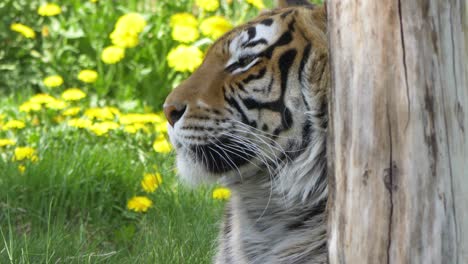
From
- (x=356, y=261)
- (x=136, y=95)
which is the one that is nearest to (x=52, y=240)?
(x=356, y=261)

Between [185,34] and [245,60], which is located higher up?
[185,34]

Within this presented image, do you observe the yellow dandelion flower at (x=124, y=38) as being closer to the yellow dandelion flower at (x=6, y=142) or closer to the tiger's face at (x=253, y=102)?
the yellow dandelion flower at (x=6, y=142)

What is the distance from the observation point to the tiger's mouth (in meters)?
3.59

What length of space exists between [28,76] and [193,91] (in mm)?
3776

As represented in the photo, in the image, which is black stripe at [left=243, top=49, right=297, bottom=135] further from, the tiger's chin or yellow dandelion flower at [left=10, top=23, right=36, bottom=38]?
yellow dandelion flower at [left=10, top=23, right=36, bottom=38]

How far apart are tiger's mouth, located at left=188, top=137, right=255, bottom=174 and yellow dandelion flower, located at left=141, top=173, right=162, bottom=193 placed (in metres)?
1.36

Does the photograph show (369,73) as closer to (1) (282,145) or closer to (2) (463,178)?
(2) (463,178)

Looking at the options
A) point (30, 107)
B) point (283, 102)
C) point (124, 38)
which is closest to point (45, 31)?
point (124, 38)

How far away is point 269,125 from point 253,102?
0.11m

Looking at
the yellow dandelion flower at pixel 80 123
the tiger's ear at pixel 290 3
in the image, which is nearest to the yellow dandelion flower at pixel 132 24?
the yellow dandelion flower at pixel 80 123

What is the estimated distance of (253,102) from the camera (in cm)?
359

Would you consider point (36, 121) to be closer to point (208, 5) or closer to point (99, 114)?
point (99, 114)

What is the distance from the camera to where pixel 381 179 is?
2.83 metres

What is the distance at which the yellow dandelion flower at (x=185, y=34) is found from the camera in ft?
21.1
